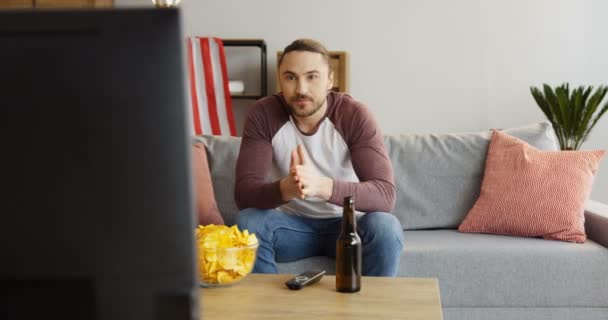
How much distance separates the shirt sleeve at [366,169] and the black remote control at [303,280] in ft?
1.54

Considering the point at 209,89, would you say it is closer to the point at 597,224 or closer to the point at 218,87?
the point at 218,87

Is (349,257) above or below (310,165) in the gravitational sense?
below

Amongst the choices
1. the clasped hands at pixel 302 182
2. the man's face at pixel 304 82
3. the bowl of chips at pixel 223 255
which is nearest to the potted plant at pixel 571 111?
the man's face at pixel 304 82

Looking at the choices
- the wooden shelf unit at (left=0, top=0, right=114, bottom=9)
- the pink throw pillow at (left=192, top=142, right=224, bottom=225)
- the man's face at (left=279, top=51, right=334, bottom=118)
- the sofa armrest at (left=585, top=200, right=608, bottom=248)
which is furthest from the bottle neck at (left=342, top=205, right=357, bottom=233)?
the wooden shelf unit at (left=0, top=0, right=114, bottom=9)

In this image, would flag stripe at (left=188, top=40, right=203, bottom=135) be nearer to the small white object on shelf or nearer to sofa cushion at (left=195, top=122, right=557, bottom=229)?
the small white object on shelf

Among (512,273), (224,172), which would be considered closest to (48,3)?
(224,172)

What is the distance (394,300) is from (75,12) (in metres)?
1.07

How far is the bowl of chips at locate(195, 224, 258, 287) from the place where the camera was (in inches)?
56.7

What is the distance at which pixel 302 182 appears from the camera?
1854 mm

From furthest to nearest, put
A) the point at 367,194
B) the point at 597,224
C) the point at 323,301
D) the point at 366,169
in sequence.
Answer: the point at 597,224, the point at 366,169, the point at 367,194, the point at 323,301

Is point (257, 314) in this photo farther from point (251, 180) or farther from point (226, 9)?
point (226, 9)

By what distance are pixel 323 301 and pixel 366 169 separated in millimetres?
820

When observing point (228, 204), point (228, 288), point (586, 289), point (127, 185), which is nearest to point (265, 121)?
point (228, 204)

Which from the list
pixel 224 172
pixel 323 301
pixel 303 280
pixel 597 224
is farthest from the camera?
pixel 224 172
